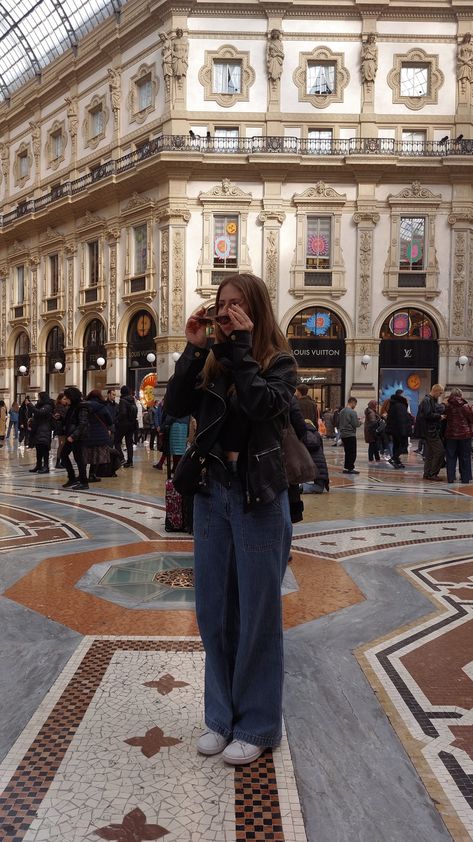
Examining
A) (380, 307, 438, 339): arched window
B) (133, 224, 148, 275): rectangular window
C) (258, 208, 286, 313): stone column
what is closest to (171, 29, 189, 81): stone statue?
(133, 224, 148, 275): rectangular window

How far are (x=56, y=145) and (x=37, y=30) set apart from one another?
5737mm

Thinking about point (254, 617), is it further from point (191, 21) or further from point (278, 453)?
point (191, 21)

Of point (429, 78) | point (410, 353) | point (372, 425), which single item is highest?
point (429, 78)

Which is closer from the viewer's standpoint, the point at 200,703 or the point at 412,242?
the point at 200,703

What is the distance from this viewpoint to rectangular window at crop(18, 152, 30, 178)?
→ 33.9 metres

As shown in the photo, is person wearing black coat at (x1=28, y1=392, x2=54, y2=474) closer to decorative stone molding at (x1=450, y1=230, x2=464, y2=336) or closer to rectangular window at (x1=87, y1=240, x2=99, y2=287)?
decorative stone molding at (x1=450, y1=230, x2=464, y2=336)

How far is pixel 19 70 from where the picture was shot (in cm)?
3388

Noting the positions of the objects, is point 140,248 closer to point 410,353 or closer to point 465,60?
point 410,353

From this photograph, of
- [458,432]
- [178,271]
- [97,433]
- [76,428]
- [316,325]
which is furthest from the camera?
[316,325]

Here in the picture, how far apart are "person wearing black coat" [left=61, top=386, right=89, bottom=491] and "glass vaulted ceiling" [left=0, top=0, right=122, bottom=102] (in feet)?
82.3

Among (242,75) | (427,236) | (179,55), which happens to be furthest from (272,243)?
(179,55)

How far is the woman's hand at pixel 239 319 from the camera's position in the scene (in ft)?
6.75

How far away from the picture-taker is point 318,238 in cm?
2455

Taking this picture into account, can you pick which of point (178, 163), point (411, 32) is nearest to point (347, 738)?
point (178, 163)
